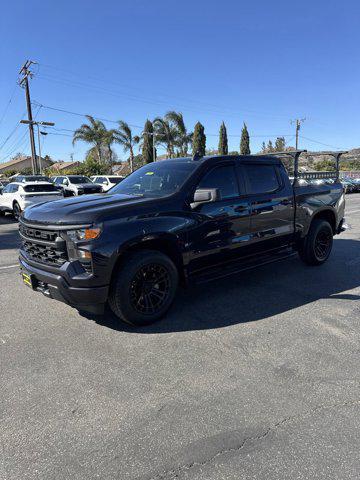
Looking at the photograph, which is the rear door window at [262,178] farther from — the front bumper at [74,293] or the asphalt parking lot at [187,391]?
the front bumper at [74,293]

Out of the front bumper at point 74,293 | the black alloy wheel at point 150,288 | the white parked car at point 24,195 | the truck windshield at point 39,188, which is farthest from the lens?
the truck windshield at point 39,188

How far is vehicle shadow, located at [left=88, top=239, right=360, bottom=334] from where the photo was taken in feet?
13.6

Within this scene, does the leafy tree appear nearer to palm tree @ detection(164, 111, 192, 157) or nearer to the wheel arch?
palm tree @ detection(164, 111, 192, 157)

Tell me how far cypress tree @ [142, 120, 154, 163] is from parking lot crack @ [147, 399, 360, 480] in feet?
144

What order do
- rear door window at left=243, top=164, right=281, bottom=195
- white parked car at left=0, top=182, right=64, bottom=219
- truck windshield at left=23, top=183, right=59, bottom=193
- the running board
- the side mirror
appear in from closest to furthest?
the side mirror → the running board → rear door window at left=243, top=164, right=281, bottom=195 → white parked car at left=0, top=182, right=64, bottom=219 → truck windshield at left=23, top=183, right=59, bottom=193

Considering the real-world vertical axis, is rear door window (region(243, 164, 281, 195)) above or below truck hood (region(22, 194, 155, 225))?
above

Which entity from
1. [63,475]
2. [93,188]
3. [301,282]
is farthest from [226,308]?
[93,188]

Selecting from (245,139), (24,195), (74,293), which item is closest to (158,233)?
(74,293)

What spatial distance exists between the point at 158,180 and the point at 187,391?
2.77 meters

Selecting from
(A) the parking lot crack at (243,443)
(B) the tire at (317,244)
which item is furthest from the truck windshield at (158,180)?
(A) the parking lot crack at (243,443)

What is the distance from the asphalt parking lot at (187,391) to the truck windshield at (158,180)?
148cm

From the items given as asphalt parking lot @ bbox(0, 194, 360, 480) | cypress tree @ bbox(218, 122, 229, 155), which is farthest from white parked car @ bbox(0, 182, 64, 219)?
cypress tree @ bbox(218, 122, 229, 155)

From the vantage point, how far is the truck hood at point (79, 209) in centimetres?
367

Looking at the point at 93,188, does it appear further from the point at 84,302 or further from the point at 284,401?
the point at 284,401
